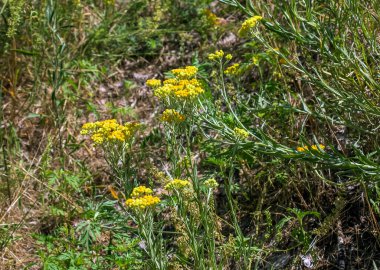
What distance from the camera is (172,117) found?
2.73 meters

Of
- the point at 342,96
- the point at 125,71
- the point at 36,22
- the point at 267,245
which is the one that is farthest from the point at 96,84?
the point at 342,96

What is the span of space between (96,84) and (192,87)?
2.81 m

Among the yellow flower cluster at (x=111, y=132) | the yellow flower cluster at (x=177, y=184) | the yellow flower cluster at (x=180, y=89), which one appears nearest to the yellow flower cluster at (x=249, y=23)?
the yellow flower cluster at (x=180, y=89)

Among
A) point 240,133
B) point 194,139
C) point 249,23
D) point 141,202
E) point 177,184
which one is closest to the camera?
point 141,202

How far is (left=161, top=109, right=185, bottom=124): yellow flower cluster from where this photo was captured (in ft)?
8.91

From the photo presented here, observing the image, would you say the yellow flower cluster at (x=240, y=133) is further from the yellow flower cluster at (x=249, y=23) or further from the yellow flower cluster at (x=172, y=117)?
the yellow flower cluster at (x=249, y=23)

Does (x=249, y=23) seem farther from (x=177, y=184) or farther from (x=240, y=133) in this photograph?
(x=177, y=184)

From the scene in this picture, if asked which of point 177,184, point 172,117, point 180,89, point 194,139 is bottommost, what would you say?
point 194,139

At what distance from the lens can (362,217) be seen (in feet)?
11.9

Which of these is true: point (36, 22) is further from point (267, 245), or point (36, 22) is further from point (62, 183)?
point (267, 245)

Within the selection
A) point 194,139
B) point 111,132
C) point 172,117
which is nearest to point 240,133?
point 172,117

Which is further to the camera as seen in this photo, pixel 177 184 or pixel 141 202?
pixel 177 184

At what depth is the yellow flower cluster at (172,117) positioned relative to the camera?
271 centimetres

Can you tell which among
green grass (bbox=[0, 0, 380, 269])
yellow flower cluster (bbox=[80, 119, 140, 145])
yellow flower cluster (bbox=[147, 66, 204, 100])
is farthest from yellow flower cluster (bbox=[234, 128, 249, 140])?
yellow flower cluster (bbox=[80, 119, 140, 145])
